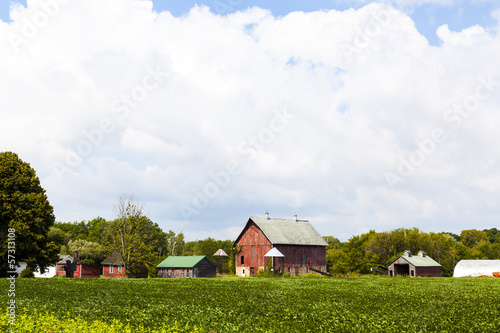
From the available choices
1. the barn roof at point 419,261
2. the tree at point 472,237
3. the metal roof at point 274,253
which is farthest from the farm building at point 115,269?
the tree at point 472,237

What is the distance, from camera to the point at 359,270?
3364 inches

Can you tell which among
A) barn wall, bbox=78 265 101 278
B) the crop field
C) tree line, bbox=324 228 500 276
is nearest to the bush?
the crop field

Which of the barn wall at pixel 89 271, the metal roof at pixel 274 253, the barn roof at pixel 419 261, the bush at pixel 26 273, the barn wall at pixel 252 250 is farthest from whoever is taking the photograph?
the barn wall at pixel 89 271

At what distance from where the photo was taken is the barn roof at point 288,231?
7344 cm

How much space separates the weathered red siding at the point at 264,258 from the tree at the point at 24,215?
3152 cm

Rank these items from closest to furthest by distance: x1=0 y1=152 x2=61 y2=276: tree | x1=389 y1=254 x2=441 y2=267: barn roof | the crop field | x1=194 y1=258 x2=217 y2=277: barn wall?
the crop field, x1=0 y1=152 x2=61 y2=276: tree, x1=389 y1=254 x2=441 y2=267: barn roof, x1=194 y1=258 x2=217 y2=277: barn wall

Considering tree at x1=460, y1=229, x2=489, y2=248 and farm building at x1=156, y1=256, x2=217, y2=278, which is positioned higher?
tree at x1=460, y1=229, x2=489, y2=248

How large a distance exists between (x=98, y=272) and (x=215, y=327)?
285 feet

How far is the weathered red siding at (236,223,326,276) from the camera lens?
238ft

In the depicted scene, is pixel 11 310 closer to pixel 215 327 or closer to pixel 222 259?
pixel 215 327

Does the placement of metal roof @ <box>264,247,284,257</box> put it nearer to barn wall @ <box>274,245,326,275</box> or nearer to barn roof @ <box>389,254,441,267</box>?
barn wall @ <box>274,245,326,275</box>

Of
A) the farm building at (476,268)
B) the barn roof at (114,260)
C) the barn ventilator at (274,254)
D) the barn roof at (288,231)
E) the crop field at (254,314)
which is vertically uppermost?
the barn roof at (288,231)

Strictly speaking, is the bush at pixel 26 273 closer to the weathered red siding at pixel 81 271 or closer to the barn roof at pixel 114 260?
the barn roof at pixel 114 260

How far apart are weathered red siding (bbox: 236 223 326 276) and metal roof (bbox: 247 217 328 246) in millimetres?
792
